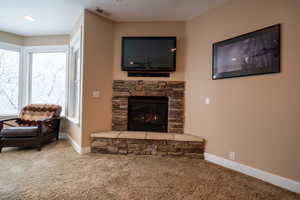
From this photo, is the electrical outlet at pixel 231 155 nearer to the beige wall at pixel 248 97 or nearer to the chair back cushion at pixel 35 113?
the beige wall at pixel 248 97

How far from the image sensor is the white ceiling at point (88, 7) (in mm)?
2680

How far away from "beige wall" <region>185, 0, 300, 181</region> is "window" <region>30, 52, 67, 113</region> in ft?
10.6

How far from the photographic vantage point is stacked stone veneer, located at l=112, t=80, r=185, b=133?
3.26m

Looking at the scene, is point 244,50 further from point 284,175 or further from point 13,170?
point 13,170

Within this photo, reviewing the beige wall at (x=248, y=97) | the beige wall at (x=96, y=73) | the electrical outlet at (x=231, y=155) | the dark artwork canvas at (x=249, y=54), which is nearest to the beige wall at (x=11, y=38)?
the beige wall at (x=96, y=73)

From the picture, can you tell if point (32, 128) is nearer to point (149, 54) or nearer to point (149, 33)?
point (149, 54)

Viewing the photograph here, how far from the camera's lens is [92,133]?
9.94 ft

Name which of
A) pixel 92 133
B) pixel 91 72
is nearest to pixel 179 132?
pixel 92 133

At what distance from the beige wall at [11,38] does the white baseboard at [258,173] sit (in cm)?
534

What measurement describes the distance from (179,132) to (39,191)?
2438mm

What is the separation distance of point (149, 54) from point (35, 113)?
3.09 m

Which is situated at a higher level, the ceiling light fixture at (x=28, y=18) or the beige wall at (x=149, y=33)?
the ceiling light fixture at (x=28, y=18)

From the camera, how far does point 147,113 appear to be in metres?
3.42

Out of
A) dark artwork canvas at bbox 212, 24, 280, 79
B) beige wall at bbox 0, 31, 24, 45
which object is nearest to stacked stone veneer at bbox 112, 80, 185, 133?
dark artwork canvas at bbox 212, 24, 280, 79
